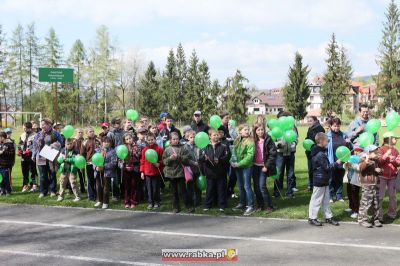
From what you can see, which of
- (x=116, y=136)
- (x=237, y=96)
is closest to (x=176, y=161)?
(x=116, y=136)

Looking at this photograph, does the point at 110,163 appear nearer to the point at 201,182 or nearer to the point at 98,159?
the point at 98,159

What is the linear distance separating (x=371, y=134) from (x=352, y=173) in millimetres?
789

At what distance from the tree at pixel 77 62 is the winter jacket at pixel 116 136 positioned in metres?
56.1

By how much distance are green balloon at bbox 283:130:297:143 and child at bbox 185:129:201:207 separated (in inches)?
77.8

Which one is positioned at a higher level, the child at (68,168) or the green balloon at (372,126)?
the green balloon at (372,126)

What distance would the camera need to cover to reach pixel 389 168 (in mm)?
7738

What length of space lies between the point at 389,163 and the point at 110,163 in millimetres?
5495

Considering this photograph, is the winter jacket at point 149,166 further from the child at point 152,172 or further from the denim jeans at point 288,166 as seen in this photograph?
the denim jeans at point 288,166

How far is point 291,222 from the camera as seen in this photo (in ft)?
25.8

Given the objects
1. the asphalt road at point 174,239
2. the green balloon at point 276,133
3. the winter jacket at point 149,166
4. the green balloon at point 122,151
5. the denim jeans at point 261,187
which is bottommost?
the asphalt road at point 174,239

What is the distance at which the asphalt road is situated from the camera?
233 inches

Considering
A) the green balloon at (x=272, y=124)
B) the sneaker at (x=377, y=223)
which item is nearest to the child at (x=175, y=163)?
the green balloon at (x=272, y=124)

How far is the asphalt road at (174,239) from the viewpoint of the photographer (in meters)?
5.93

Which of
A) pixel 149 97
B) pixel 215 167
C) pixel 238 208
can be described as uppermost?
pixel 149 97
